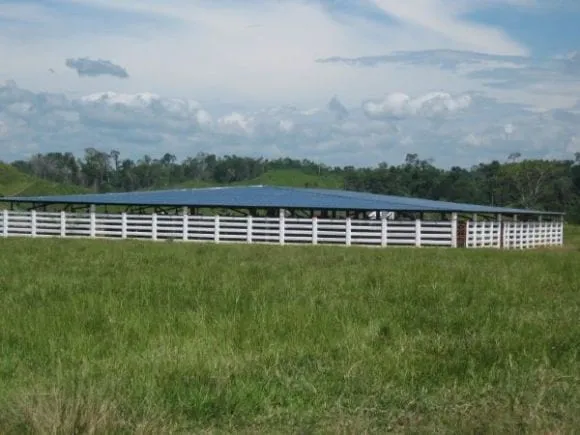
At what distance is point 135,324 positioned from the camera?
32.7 feet

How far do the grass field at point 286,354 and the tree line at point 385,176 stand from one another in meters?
70.4

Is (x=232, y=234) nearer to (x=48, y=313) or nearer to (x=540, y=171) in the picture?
(x=48, y=313)

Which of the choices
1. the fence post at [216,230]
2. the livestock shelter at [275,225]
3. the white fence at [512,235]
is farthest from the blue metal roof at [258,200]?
the fence post at [216,230]

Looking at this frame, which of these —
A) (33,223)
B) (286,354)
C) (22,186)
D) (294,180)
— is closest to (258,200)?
(33,223)

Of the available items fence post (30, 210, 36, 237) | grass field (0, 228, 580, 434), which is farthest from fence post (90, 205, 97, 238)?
grass field (0, 228, 580, 434)

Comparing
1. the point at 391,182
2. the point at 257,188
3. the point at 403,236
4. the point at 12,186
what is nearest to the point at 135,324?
the point at 403,236

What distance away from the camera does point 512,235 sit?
136 ft

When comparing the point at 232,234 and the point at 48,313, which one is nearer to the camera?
the point at 48,313

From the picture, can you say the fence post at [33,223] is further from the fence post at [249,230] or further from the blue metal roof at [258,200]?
the fence post at [249,230]

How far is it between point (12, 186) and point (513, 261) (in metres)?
73.1

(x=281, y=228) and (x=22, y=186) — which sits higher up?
(x=22, y=186)

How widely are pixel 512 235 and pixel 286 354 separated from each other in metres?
34.4

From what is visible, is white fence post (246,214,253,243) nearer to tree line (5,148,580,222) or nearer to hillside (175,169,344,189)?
tree line (5,148,580,222)

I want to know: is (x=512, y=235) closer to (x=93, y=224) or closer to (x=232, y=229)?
(x=232, y=229)
